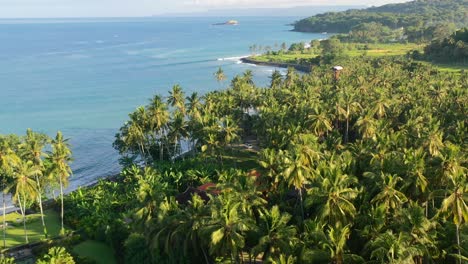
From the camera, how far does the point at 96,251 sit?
48625mm

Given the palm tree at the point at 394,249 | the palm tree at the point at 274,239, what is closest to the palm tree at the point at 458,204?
the palm tree at the point at 394,249

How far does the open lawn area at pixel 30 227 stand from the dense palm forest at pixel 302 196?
7.39 ft

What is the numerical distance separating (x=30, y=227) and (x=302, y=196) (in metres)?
35.1

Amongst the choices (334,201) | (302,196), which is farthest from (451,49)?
(334,201)

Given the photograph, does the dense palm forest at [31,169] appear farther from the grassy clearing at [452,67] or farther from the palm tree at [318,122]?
the grassy clearing at [452,67]

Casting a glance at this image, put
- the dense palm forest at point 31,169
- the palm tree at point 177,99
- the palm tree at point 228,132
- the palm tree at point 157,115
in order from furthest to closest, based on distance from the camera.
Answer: the palm tree at point 177,99
the palm tree at point 157,115
the palm tree at point 228,132
the dense palm forest at point 31,169

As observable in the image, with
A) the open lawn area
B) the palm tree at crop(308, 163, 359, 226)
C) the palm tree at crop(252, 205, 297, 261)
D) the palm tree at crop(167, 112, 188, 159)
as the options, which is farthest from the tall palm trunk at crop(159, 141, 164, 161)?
the palm tree at crop(252, 205, 297, 261)

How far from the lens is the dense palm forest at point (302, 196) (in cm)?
3294

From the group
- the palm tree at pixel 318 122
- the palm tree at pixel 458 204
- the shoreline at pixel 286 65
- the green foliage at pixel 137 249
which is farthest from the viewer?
the shoreline at pixel 286 65

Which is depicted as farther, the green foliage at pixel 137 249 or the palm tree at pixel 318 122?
the palm tree at pixel 318 122

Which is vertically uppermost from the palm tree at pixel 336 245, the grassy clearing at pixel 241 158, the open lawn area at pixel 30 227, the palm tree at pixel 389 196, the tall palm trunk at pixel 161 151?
the palm tree at pixel 389 196

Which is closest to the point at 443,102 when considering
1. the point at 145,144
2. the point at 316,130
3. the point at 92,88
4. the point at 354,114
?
the point at 354,114

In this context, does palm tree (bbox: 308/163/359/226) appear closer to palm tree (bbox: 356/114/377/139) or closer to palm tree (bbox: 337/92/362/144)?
palm tree (bbox: 356/114/377/139)

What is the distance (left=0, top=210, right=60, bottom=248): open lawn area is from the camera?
2077 inches
